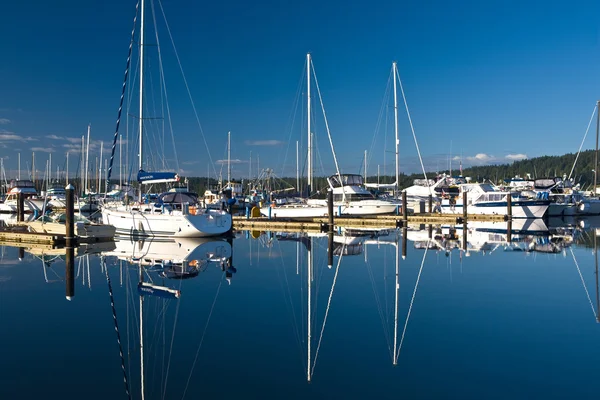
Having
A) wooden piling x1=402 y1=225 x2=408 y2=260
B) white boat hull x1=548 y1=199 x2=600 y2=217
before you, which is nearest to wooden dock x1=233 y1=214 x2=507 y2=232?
wooden piling x1=402 y1=225 x2=408 y2=260

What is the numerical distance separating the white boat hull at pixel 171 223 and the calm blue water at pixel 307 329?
323 inches

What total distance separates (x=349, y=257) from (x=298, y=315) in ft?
44.2

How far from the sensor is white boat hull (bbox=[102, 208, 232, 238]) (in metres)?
35.0

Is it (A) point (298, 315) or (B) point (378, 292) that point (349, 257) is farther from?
(A) point (298, 315)

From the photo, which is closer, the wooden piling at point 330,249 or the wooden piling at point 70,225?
the wooden piling at point 330,249

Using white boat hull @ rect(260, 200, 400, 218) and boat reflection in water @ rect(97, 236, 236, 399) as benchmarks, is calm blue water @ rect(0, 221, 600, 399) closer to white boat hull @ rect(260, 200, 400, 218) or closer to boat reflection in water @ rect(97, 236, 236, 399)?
boat reflection in water @ rect(97, 236, 236, 399)

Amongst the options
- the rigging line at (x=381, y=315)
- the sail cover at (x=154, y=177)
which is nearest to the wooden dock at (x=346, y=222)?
the sail cover at (x=154, y=177)

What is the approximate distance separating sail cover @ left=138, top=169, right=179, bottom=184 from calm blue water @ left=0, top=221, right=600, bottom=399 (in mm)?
9632

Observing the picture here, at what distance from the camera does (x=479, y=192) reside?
6412cm

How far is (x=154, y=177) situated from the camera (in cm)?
3594

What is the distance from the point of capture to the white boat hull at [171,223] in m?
35.0

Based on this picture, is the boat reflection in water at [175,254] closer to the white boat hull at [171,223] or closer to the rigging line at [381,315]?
the white boat hull at [171,223]

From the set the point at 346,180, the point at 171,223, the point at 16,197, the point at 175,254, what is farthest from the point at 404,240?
the point at 16,197

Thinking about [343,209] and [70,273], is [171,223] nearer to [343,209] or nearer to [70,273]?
[70,273]
